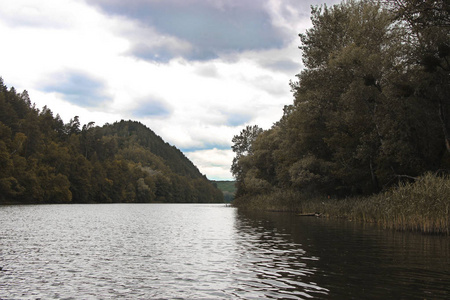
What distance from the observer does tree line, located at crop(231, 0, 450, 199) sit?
31.5 meters

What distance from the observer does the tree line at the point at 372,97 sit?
31547 mm

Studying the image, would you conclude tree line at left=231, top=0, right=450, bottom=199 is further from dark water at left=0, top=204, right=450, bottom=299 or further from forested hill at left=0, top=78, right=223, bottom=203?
forested hill at left=0, top=78, right=223, bottom=203

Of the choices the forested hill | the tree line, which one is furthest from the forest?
the forested hill

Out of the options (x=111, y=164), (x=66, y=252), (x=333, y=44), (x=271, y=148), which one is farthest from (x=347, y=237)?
(x=111, y=164)

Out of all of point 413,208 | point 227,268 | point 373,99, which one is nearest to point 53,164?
point 373,99

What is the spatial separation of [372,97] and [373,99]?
39 centimetres

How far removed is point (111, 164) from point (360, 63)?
154812mm

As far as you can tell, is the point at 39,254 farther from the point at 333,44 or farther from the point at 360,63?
the point at 333,44

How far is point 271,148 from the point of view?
3273 inches

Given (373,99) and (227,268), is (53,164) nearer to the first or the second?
(373,99)

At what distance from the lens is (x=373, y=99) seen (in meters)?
39.9

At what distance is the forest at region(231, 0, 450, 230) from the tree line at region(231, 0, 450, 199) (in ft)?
0.31

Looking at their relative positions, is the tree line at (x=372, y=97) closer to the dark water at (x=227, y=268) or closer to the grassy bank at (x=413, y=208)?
the grassy bank at (x=413, y=208)

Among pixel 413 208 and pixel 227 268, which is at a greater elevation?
pixel 413 208
